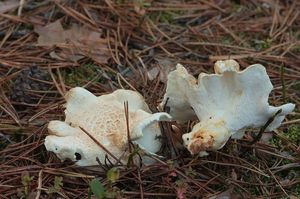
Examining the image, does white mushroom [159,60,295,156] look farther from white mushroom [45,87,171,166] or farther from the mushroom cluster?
white mushroom [45,87,171,166]

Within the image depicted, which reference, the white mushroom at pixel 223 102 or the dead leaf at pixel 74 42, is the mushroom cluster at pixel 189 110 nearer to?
the white mushroom at pixel 223 102

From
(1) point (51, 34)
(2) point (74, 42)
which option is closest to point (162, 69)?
(2) point (74, 42)

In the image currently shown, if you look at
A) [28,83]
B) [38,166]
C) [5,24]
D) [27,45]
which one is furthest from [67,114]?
[5,24]

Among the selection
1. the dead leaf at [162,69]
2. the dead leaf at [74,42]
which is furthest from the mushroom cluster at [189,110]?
the dead leaf at [74,42]

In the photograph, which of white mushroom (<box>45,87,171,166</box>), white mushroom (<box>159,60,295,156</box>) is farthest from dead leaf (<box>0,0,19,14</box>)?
white mushroom (<box>159,60,295,156</box>)

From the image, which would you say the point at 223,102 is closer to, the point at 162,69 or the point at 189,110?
the point at 189,110

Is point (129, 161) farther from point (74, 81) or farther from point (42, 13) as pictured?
point (42, 13)
